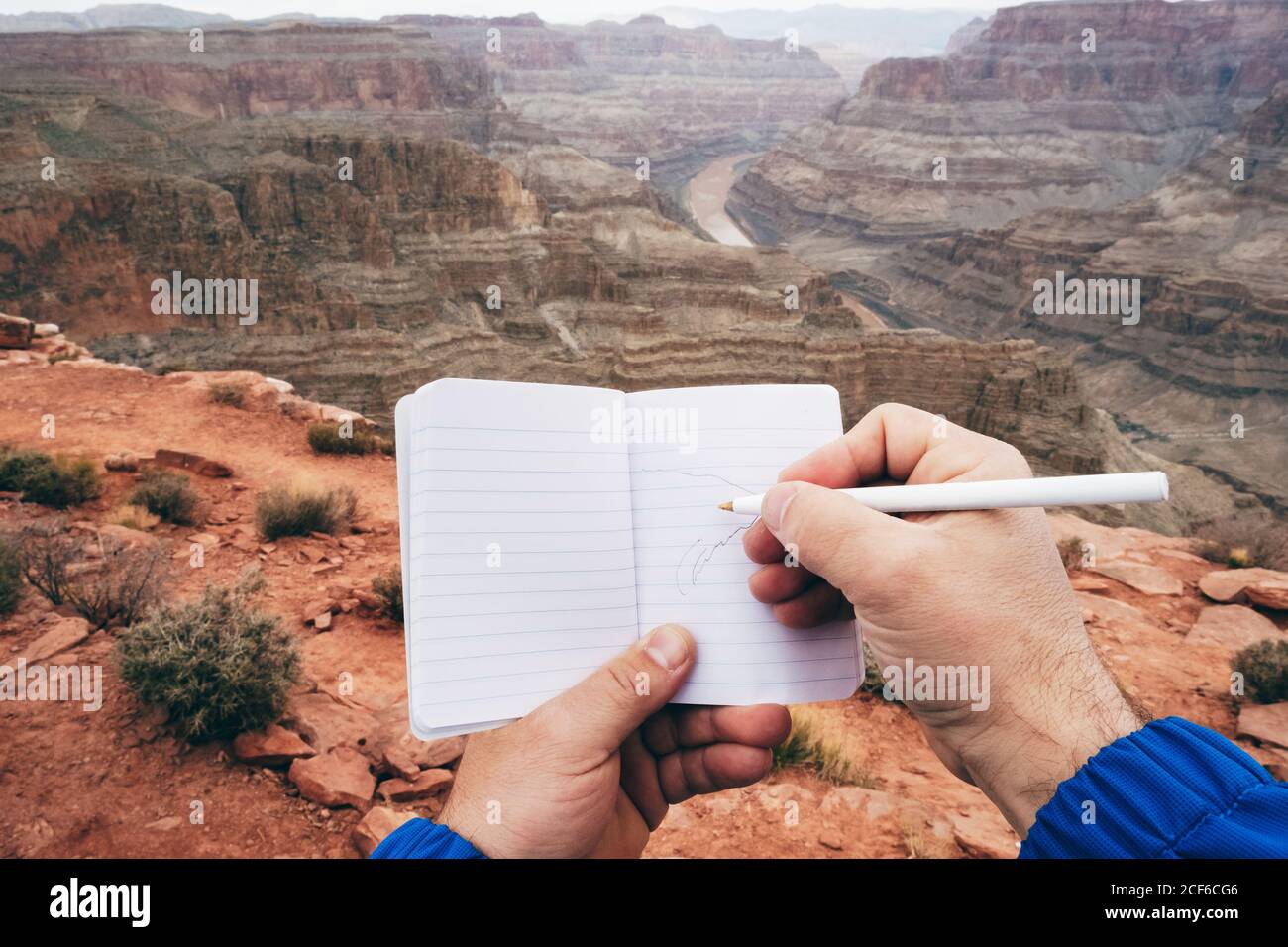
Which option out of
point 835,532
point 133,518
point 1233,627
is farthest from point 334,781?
point 1233,627

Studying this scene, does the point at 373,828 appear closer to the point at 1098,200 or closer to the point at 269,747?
the point at 269,747

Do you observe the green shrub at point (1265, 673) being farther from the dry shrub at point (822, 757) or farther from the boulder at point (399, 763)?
the boulder at point (399, 763)

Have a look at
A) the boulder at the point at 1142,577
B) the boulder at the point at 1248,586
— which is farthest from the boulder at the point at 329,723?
the boulder at the point at 1248,586

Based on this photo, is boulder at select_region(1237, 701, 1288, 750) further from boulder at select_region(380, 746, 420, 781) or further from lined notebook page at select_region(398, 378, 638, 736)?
boulder at select_region(380, 746, 420, 781)

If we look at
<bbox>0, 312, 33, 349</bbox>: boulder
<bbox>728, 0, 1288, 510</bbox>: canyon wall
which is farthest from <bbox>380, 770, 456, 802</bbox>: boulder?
<bbox>728, 0, 1288, 510</bbox>: canyon wall

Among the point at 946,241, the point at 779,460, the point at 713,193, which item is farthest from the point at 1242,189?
the point at 779,460

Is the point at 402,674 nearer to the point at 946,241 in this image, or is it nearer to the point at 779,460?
the point at 779,460
